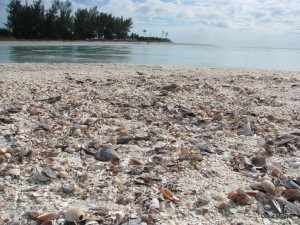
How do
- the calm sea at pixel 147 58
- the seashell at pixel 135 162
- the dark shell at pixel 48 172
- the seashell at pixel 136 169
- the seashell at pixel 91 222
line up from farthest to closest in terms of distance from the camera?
the calm sea at pixel 147 58
the seashell at pixel 135 162
the seashell at pixel 136 169
the dark shell at pixel 48 172
the seashell at pixel 91 222

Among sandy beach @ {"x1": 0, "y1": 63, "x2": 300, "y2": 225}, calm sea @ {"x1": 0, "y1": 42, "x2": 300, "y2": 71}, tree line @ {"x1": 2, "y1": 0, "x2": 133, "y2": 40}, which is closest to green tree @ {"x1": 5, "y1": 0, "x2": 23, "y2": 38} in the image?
tree line @ {"x1": 2, "y1": 0, "x2": 133, "y2": 40}

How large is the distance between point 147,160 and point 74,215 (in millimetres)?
1529

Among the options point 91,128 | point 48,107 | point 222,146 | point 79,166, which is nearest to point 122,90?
point 48,107

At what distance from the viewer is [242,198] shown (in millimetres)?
3037

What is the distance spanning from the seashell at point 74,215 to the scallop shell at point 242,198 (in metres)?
1.42

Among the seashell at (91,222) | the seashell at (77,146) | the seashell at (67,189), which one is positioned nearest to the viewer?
the seashell at (91,222)

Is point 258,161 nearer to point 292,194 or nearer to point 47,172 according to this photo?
point 292,194

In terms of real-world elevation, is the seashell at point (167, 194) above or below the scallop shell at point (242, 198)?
below

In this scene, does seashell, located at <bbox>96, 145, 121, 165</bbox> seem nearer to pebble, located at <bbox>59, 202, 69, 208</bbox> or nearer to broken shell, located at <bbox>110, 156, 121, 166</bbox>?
broken shell, located at <bbox>110, 156, 121, 166</bbox>

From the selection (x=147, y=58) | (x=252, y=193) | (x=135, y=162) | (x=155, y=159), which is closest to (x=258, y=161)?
(x=252, y=193)

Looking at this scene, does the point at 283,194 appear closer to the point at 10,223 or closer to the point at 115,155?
the point at 115,155

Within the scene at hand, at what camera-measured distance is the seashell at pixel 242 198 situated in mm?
3035

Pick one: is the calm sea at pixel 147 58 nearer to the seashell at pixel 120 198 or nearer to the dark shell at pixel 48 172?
the dark shell at pixel 48 172

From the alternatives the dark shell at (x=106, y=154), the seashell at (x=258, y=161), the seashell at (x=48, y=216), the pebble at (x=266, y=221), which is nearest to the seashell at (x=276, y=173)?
the seashell at (x=258, y=161)
